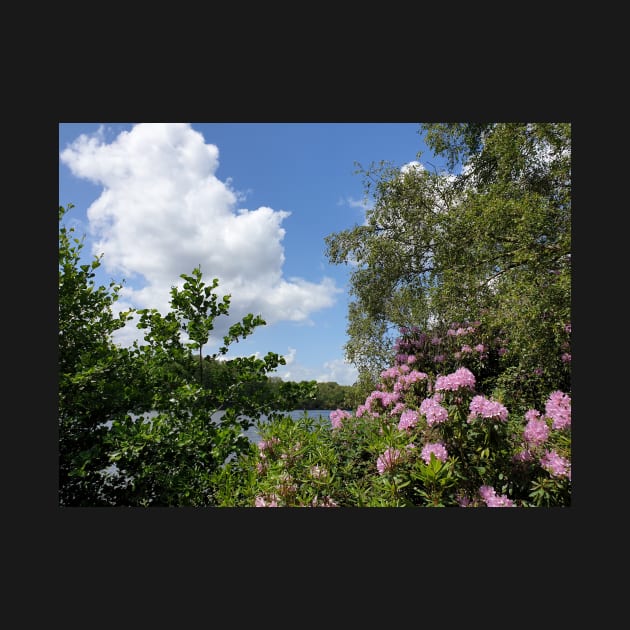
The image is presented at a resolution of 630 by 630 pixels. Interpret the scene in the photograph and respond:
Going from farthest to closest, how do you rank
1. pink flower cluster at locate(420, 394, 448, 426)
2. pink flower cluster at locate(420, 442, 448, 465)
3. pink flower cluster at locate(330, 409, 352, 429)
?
pink flower cluster at locate(330, 409, 352, 429) → pink flower cluster at locate(420, 394, 448, 426) → pink flower cluster at locate(420, 442, 448, 465)

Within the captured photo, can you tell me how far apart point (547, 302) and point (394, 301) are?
215 centimetres

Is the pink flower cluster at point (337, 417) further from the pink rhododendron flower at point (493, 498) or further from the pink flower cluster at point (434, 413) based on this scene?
the pink rhododendron flower at point (493, 498)

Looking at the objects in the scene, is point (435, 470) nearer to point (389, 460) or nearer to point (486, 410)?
point (389, 460)

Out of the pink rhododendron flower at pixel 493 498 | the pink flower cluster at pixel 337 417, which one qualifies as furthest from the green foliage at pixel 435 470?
the pink flower cluster at pixel 337 417

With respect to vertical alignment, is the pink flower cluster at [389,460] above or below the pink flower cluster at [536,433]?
below

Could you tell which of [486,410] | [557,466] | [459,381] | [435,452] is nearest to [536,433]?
[557,466]

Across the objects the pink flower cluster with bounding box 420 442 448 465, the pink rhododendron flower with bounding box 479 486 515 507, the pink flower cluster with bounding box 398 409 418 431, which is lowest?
the pink rhododendron flower with bounding box 479 486 515 507

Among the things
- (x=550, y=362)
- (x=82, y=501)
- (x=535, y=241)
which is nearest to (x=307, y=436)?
(x=82, y=501)

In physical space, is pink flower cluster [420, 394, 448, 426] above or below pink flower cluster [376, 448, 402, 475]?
above

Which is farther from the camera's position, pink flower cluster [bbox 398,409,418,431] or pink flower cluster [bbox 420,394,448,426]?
pink flower cluster [bbox 398,409,418,431]

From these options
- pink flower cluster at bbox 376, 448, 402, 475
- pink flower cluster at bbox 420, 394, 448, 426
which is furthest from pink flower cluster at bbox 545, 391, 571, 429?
pink flower cluster at bbox 376, 448, 402, 475

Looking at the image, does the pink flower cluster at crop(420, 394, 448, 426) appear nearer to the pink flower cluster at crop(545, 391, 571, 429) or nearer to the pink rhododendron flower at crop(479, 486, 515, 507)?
the pink rhododendron flower at crop(479, 486, 515, 507)

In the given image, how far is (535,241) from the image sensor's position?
347 centimetres

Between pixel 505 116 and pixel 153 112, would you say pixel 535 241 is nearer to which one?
pixel 505 116
